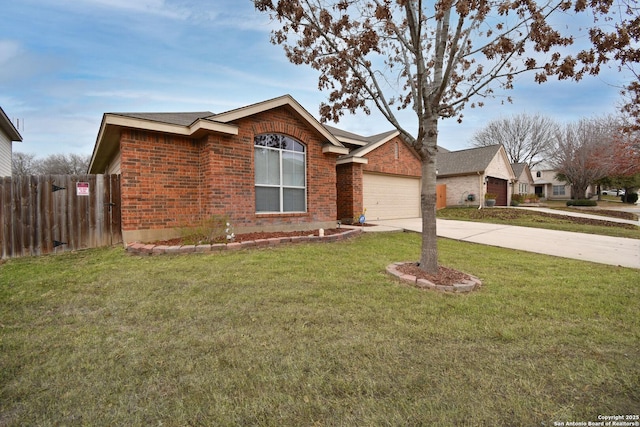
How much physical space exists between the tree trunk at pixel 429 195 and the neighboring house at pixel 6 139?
15.8 m

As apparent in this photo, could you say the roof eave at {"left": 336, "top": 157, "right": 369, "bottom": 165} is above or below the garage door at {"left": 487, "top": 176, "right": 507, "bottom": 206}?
above

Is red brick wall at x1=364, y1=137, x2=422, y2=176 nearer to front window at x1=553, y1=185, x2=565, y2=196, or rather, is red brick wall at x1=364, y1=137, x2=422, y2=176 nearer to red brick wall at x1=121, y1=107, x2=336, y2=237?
red brick wall at x1=121, y1=107, x2=336, y2=237

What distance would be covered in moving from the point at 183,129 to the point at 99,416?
22.3 ft

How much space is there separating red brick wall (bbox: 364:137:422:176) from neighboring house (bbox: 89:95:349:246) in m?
4.18

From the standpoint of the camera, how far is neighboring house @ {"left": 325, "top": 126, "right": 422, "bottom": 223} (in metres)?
12.1

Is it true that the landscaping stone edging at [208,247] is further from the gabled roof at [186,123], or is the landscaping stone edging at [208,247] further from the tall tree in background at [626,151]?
the tall tree in background at [626,151]

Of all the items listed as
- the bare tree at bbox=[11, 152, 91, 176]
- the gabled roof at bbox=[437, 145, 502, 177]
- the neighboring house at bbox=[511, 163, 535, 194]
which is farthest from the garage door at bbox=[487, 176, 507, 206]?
the bare tree at bbox=[11, 152, 91, 176]

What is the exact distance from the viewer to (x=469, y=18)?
4777 millimetres

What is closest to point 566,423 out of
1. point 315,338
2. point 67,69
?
point 315,338

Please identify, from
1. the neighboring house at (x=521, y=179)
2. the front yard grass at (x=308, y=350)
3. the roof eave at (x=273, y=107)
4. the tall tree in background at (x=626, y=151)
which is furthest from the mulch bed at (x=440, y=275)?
the neighboring house at (x=521, y=179)

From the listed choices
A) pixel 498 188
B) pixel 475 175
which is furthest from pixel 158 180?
pixel 498 188

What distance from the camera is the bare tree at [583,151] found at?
23.5m

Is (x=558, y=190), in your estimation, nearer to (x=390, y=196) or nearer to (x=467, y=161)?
(x=467, y=161)

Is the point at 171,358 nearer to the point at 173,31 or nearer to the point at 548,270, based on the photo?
the point at 548,270
